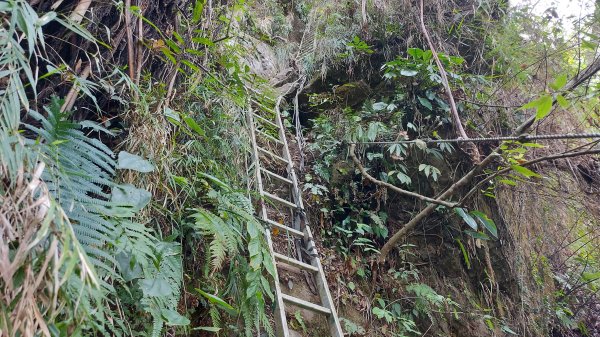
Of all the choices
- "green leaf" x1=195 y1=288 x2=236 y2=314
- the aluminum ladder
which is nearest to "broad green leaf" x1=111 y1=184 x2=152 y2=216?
"green leaf" x1=195 y1=288 x2=236 y2=314

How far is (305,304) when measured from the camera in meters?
2.27

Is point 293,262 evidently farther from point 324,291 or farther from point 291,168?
point 291,168

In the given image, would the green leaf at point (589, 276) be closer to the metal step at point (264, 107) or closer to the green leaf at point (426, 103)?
the green leaf at point (426, 103)

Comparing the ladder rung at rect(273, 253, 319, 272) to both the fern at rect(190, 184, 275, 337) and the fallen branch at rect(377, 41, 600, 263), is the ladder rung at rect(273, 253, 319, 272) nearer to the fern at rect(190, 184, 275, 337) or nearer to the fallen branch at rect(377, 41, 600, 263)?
the fern at rect(190, 184, 275, 337)

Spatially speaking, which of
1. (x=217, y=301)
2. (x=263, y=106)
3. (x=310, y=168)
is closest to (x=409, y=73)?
(x=310, y=168)

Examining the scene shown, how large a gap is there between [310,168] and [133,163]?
217 cm

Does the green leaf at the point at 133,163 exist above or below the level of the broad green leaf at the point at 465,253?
above

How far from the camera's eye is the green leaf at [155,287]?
1358mm

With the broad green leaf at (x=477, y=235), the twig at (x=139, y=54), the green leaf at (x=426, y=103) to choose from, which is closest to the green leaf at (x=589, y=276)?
the broad green leaf at (x=477, y=235)

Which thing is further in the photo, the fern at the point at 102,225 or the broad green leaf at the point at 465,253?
the broad green leaf at the point at 465,253

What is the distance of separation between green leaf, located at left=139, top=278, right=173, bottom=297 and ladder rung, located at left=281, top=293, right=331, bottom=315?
0.87 metres

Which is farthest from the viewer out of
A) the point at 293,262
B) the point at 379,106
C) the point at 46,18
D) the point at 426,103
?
the point at 379,106

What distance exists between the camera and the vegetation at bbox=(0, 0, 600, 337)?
3.52 feet

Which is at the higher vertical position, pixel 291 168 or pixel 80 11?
pixel 80 11
